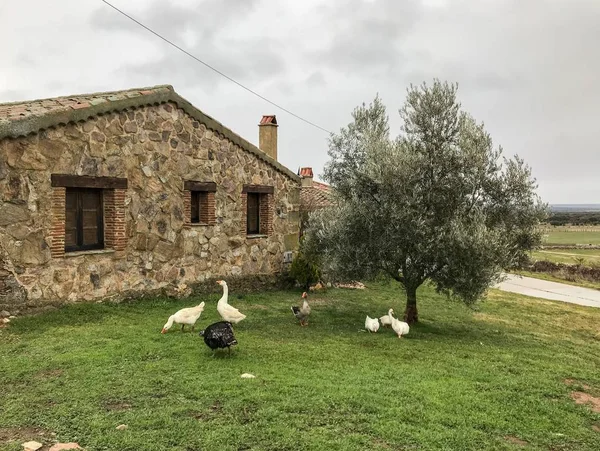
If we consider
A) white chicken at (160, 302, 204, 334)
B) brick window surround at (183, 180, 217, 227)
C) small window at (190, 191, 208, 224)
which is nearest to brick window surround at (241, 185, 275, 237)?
brick window surround at (183, 180, 217, 227)

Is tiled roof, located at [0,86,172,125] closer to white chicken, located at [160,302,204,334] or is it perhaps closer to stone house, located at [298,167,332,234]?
white chicken, located at [160,302,204,334]

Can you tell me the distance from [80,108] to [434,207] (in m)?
8.49

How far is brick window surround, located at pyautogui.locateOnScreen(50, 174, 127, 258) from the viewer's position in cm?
1119

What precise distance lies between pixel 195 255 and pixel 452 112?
26.6 ft

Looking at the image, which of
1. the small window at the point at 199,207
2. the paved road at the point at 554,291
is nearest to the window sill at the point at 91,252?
the small window at the point at 199,207

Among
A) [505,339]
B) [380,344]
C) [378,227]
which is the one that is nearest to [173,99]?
[378,227]

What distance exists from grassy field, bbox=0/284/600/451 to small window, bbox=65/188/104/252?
1572 millimetres

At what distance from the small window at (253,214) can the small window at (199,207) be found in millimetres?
2112

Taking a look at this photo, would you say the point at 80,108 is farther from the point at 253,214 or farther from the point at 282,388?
the point at 282,388

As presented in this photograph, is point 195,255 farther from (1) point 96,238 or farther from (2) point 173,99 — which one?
(2) point 173,99

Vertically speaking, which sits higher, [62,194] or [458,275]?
[62,194]

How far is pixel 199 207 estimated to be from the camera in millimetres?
15422

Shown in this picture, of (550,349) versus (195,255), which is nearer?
(550,349)

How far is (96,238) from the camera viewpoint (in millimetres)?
12562
